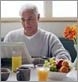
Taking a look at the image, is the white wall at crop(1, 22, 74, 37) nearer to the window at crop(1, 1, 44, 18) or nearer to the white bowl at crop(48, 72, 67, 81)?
the window at crop(1, 1, 44, 18)

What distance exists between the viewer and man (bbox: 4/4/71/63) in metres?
2.51

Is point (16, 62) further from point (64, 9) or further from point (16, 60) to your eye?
point (64, 9)

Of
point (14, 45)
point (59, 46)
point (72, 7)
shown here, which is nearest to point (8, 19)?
point (72, 7)

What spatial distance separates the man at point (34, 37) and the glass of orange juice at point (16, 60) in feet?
2.12

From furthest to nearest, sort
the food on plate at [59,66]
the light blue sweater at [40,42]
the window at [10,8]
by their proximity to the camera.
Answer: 1. the window at [10,8]
2. the light blue sweater at [40,42]
3. the food on plate at [59,66]

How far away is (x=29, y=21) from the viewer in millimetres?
2518

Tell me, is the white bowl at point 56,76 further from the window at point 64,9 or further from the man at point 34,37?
the window at point 64,9

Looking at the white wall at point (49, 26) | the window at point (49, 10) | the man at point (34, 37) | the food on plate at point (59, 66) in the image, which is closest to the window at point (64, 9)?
the window at point (49, 10)

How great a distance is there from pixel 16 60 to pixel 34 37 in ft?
2.91

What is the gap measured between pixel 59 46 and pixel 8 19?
51.1 inches

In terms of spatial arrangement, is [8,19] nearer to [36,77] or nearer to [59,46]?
[59,46]

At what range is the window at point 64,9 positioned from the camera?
351cm

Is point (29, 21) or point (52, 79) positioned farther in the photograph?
point (29, 21)

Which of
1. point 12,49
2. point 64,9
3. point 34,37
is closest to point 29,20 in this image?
point 34,37
